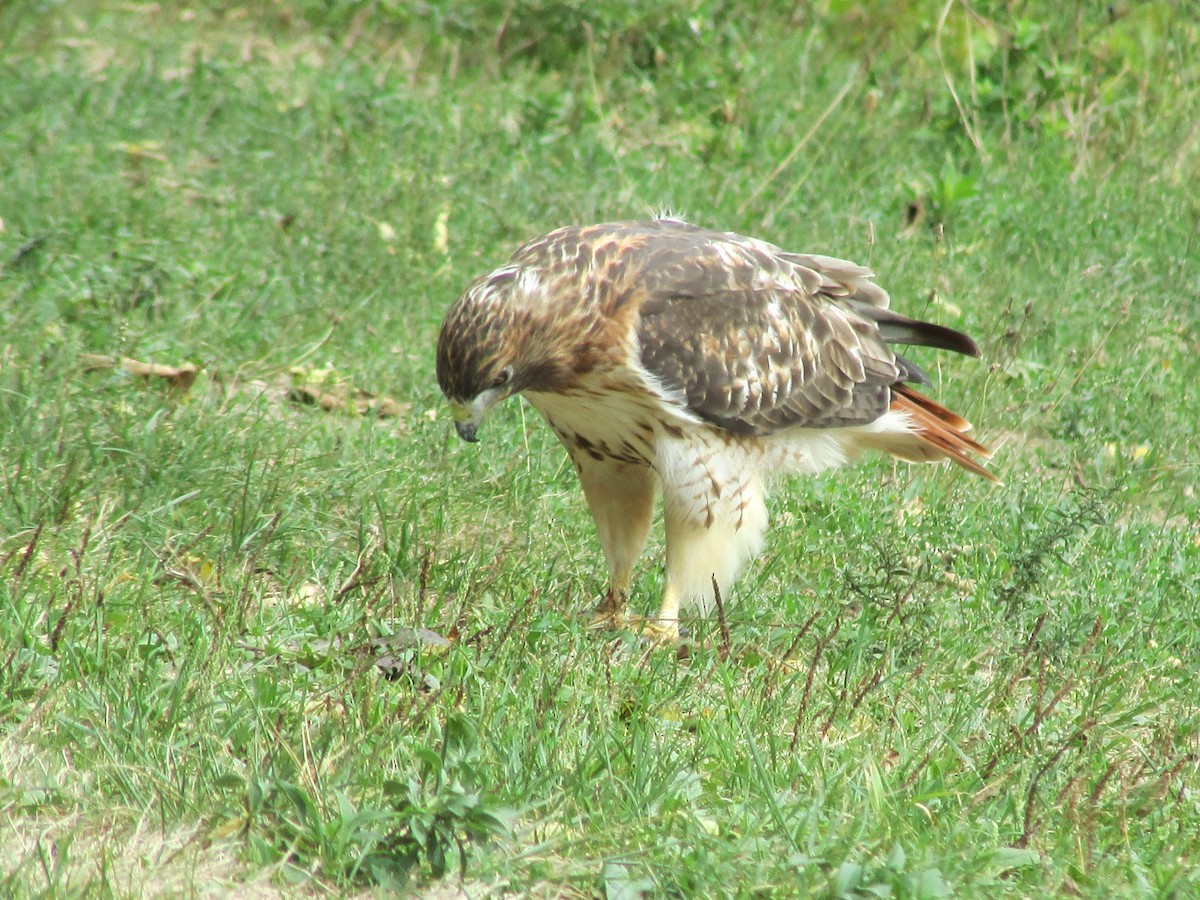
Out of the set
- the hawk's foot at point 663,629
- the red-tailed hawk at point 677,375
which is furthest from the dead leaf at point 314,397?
the hawk's foot at point 663,629

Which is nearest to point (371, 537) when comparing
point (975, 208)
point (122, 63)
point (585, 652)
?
point (585, 652)

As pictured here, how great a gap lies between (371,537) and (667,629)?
2.93 feet

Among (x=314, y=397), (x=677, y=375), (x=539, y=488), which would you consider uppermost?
(x=677, y=375)

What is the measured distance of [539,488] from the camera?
204 inches

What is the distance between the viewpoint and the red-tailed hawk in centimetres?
418

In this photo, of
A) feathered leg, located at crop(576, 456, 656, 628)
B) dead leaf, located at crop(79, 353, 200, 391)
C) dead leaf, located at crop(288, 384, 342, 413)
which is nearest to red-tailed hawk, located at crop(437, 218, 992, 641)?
feathered leg, located at crop(576, 456, 656, 628)

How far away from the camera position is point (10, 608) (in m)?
3.64

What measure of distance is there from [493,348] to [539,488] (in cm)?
124

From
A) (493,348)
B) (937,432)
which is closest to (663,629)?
(493,348)

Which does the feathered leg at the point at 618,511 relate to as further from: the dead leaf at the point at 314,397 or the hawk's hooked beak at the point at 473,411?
the dead leaf at the point at 314,397

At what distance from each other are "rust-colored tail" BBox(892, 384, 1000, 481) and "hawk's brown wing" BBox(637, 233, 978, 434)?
3.2 inches

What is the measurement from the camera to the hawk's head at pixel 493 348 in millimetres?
4023

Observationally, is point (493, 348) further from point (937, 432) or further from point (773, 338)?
point (937, 432)

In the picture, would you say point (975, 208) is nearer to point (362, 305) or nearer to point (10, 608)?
point (362, 305)
